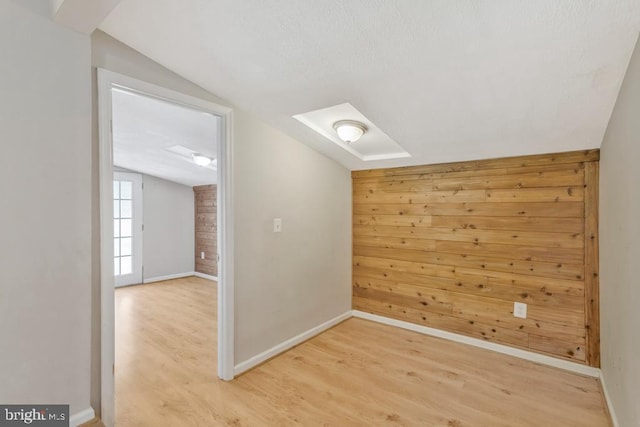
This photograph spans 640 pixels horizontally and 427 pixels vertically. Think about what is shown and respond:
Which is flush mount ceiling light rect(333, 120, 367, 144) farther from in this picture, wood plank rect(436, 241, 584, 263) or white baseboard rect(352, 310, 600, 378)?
white baseboard rect(352, 310, 600, 378)

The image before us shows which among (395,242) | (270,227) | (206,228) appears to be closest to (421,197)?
(395,242)

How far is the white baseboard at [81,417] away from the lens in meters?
1.47

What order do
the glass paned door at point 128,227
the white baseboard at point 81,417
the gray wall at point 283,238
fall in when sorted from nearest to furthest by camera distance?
1. the white baseboard at point 81,417
2. the gray wall at point 283,238
3. the glass paned door at point 128,227

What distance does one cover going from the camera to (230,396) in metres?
2.02

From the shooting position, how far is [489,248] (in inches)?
107

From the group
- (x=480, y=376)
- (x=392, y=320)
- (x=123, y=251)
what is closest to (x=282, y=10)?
(x=480, y=376)

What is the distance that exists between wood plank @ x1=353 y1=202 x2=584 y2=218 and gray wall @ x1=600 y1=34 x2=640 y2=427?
0.91 ft

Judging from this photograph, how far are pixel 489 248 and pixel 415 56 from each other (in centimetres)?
199

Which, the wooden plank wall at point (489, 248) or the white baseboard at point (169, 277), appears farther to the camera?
the white baseboard at point (169, 277)

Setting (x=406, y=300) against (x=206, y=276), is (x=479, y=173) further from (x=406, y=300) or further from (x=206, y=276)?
(x=206, y=276)

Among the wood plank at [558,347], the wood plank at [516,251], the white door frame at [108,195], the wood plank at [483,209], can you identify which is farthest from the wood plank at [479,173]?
the white door frame at [108,195]

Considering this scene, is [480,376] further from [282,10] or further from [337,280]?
[282,10]

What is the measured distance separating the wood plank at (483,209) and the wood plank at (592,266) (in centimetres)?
7

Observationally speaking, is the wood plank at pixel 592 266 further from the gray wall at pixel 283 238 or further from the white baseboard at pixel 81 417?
the white baseboard at pixel 81 417
